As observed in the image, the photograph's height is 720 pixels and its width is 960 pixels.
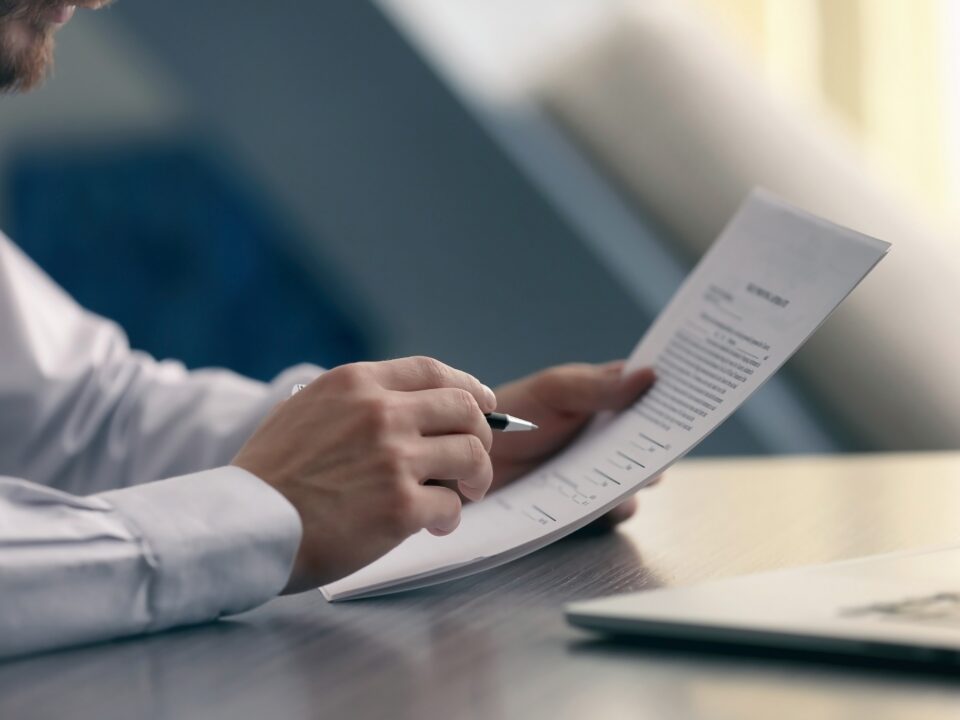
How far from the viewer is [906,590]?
462 millimetres

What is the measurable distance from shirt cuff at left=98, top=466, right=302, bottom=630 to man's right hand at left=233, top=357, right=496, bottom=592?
0.7 inches

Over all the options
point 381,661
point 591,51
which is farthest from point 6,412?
point 591,51

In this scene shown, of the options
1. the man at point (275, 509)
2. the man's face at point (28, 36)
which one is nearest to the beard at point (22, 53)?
the man's face at point (28, 36)

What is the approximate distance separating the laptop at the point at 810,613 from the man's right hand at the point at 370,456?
0.14 meters

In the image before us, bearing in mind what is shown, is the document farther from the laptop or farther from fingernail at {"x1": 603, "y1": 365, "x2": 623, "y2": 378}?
the laptop

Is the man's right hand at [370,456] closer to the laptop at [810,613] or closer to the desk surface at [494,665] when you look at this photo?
the desk surface at [494,665]

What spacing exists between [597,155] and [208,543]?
165 cm

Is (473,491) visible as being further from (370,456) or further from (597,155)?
(597,155)

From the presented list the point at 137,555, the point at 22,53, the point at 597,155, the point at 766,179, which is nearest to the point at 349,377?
the point at 137,555

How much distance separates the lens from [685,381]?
0.72m

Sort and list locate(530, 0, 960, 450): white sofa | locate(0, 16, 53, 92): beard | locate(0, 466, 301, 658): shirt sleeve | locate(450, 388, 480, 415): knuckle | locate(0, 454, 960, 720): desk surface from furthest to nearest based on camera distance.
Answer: locate(530, 0, 960, 450): white sofa → locate(0, 16, 53, 92): beard → locate(450, 388, 480, 415): knuckle → locate(0, 466, 301, 658): shirt sleeve → locate(0, 454, 960, 720): desk surface

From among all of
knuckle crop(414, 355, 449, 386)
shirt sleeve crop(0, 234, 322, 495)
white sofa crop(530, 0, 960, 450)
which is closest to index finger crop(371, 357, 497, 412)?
knuckle crop(414, 355, 449, 386)

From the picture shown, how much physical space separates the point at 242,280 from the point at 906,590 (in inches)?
136

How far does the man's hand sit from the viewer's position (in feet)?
2.64
